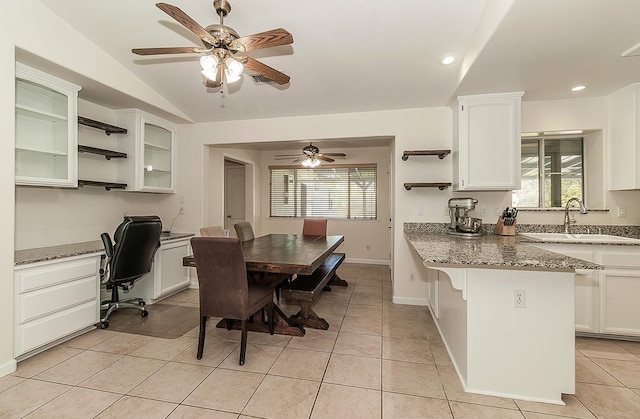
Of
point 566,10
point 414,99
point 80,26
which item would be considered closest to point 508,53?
point 566,10

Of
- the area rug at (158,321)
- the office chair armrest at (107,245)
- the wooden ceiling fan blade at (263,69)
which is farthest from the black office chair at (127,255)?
the wooden ceiling fan blade at (263,69)

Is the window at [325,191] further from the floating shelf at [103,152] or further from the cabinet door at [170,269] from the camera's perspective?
the floating shelf at [103,152]

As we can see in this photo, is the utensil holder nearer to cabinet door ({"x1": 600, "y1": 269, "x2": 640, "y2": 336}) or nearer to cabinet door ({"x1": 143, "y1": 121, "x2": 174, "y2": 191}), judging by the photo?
cabinet door ({"x1": 600, "y1": 269, "x2": 640, "y2": 336})

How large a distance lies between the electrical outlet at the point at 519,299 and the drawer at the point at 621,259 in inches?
55.1

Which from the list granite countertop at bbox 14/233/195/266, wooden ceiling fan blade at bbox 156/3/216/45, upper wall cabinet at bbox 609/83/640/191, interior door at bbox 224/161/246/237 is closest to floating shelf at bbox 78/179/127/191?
granite countertop at bbox 14/233/195/266

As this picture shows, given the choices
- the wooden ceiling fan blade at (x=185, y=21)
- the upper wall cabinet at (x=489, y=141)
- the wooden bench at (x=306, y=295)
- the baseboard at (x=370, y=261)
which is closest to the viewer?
the wooden ceiling fan blade at (x=185, y=21)

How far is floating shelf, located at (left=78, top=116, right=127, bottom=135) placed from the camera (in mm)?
2881

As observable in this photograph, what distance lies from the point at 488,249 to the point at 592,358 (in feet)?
4.17

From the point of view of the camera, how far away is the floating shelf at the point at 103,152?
2908 mm

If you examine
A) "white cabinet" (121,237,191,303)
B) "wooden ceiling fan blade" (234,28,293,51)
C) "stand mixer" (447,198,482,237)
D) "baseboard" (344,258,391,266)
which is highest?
"wooden ceiling fan blade" (234,28,293,51)

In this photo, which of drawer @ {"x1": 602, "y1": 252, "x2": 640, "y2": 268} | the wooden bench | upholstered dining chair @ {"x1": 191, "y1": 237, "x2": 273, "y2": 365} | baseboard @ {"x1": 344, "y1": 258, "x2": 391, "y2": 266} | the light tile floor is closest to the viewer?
the light tile floor

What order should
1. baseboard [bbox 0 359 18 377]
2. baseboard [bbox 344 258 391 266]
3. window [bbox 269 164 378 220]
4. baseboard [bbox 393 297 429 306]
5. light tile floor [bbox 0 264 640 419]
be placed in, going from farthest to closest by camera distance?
window [bbox 269 164 378 220]
baseboard [bbox 344 258 391 266]
baseboard [bbox 393 297 429 306]
baseboard [bbox 0 359 18 377]
light tile floor [bbox 0 264 640 419]

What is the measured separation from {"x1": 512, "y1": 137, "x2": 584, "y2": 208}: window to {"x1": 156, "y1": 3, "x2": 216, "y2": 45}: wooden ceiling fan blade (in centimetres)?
345

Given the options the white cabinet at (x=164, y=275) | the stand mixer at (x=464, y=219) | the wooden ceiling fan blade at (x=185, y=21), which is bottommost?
the white cabinet at (x=164, y=275)
